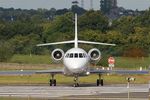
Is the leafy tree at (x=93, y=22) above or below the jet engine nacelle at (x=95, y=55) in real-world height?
above

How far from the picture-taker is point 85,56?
49.8 metres

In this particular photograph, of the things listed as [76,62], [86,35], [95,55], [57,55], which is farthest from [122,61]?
[76,62]

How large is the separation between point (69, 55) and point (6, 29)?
9267 cm

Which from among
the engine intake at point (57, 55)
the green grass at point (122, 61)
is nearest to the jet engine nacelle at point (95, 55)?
the engine intake at point (57, 55)

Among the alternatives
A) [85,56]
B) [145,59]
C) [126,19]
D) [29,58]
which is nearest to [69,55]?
[85,56]

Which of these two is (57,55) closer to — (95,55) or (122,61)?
(95,55)

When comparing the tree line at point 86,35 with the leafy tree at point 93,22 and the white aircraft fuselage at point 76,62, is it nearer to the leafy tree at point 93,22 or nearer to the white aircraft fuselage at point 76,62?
the leafy tree at point 93,22

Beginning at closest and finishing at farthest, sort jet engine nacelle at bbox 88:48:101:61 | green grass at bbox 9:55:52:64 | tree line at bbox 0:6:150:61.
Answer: jet engine nacelle at bbox 88:48:101:61, green grass at bbox 9:55:52:64, tree line at bbox 0:6:150:61

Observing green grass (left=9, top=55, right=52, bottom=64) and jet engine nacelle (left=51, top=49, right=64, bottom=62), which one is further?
green grass (left=9, top=55, right=52, bottom=64)

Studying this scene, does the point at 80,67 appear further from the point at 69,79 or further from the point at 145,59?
the point at 145,59

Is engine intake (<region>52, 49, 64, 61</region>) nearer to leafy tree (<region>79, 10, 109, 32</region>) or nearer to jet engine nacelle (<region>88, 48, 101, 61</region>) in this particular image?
jet engine nacelle (<region>88, 48, 101, 61</region>)

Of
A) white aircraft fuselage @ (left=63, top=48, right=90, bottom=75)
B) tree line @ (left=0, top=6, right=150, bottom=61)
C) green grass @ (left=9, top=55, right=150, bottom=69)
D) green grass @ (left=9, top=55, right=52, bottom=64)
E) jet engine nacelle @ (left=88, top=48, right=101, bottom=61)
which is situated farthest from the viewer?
tree line @ (left=0, top=6, right=150, bottom=61)

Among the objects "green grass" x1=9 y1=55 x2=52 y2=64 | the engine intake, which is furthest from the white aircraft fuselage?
"green grass" x1=9 y1=55 x2=52 y2=64

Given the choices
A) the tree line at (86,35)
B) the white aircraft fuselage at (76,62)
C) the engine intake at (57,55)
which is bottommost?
the white aircraft fuselage at (76,62)
